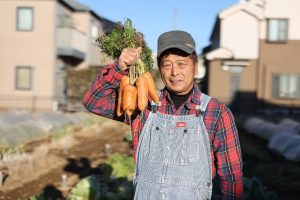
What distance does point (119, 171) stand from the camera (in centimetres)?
815

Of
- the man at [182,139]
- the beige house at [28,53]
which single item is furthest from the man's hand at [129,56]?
the beige house at [28,53]

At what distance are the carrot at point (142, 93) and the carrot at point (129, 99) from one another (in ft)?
0.11

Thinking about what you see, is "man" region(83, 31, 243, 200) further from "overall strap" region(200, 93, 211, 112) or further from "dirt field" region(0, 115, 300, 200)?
"dirt field" region(0, 115, 300, 200)

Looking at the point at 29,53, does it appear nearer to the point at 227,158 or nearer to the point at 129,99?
the point at 129,99

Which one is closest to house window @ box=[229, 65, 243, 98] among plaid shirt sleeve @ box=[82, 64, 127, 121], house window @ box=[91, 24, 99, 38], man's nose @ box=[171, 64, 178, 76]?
house window @ box=[91, 24, 99, 38]

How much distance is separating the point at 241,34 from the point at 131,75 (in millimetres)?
22622

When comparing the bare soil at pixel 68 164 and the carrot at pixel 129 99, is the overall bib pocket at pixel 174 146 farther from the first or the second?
the bare soil at pixel 68 164

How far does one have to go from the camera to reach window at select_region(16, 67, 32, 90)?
2383cm

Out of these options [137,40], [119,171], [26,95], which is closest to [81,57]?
[26,95]

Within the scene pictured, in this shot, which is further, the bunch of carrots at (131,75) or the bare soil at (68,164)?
the bare soil at (68,164)

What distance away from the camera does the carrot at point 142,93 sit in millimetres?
2781

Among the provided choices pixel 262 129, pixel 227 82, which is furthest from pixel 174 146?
pixel 227 82

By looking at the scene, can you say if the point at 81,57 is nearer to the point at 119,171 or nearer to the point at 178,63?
the point at 119,171

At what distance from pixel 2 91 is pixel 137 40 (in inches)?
873
